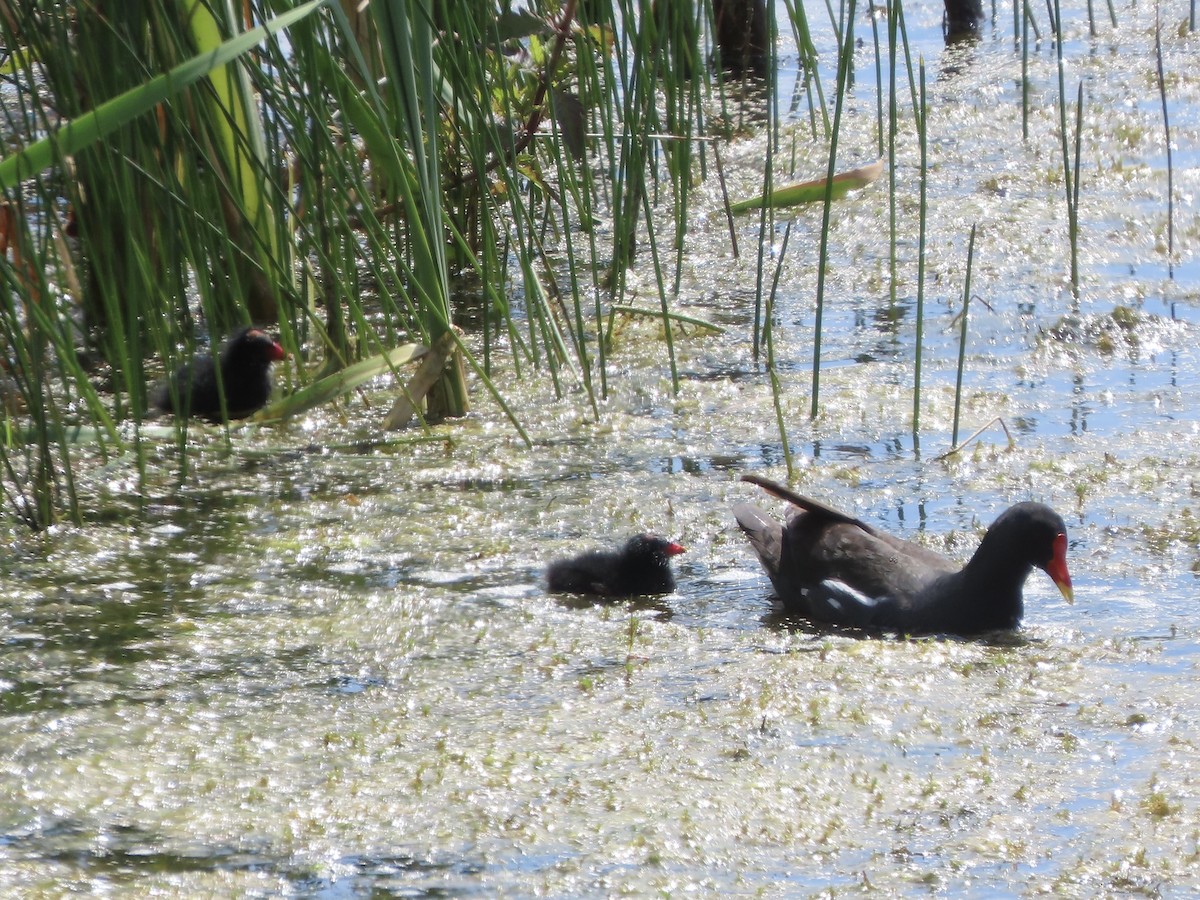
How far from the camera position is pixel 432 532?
442cm

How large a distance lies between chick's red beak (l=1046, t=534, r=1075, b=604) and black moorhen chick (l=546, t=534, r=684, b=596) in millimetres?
892

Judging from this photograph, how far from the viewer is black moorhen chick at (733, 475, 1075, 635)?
12.6 ft

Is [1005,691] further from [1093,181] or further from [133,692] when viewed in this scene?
[1093,181]

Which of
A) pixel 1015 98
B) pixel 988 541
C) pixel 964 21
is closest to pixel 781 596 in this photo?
pixel 988 541

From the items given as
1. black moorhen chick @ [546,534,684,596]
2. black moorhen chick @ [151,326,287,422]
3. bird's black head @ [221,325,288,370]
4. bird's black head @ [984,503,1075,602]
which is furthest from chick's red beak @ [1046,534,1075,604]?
bird's black head @ [221,325,288,370]

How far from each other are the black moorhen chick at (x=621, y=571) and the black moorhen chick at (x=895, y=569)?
0.32 m

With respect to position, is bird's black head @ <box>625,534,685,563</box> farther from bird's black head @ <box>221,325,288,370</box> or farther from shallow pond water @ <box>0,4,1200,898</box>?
bird's black head @ <box>221,325,288,370</box>

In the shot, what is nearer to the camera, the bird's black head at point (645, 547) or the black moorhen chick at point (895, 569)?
the black moorhen chick at point (895, 569)

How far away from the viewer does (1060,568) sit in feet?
12.7

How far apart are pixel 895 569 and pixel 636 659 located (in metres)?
0.79

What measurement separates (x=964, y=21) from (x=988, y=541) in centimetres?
820

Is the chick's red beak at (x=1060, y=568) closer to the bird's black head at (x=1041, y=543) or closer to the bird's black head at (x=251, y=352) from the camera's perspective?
the bird's black head at (x=1041, y=543)

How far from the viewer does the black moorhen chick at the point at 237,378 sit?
5.62 meters

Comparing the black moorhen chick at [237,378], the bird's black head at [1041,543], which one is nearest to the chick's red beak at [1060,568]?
the bird's black head at [1041,543]
